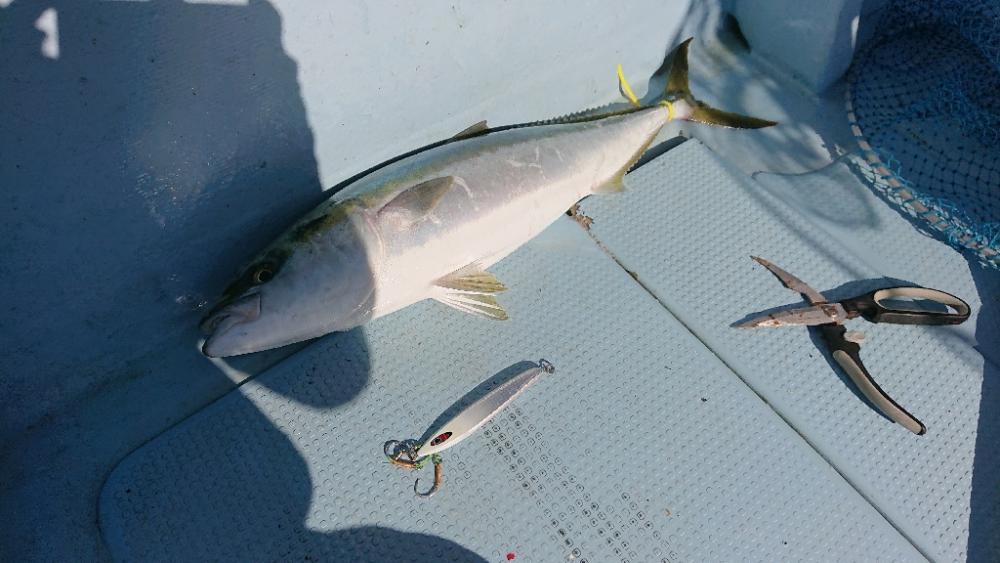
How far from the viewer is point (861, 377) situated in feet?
6.71

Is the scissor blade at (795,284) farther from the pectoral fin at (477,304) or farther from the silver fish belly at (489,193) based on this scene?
the pectoral fin at (477,304)

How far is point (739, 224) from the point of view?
7.91ft

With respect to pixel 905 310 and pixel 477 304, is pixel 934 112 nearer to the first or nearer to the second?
pixel 905 310

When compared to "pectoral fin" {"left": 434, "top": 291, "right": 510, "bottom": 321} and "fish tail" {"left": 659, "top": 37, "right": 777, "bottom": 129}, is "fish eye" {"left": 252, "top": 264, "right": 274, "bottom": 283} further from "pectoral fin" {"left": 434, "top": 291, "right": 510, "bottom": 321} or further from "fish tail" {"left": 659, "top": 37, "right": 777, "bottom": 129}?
"fish tail" {"left": 659, "top": 37, "right": 777, "bottom": 129}

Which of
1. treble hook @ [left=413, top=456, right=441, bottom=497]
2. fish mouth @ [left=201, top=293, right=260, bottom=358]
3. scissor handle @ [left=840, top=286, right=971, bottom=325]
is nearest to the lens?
fish mouth @ [left=201, top=293, right=260, bottom=358]

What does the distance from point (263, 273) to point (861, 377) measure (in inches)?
76.8

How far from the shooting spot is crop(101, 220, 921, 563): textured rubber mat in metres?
1.78

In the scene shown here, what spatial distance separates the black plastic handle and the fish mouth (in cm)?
189

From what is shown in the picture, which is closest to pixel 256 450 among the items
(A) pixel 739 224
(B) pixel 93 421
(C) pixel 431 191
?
(B) pixel 93 421

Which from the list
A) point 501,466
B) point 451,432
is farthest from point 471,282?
point 501,466

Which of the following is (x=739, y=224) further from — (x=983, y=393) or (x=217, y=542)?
(x=217, y=542)

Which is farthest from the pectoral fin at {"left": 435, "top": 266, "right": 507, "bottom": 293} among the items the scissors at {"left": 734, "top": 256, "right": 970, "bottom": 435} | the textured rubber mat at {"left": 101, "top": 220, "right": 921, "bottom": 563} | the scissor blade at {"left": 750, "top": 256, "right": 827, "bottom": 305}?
the scissor blade at {"left": 750, "top": 256, "right": 827, "bottom": 305}

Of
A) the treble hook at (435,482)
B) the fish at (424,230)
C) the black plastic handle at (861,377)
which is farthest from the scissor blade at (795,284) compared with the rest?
the treble hook at (435,482)

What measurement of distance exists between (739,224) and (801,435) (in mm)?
838
